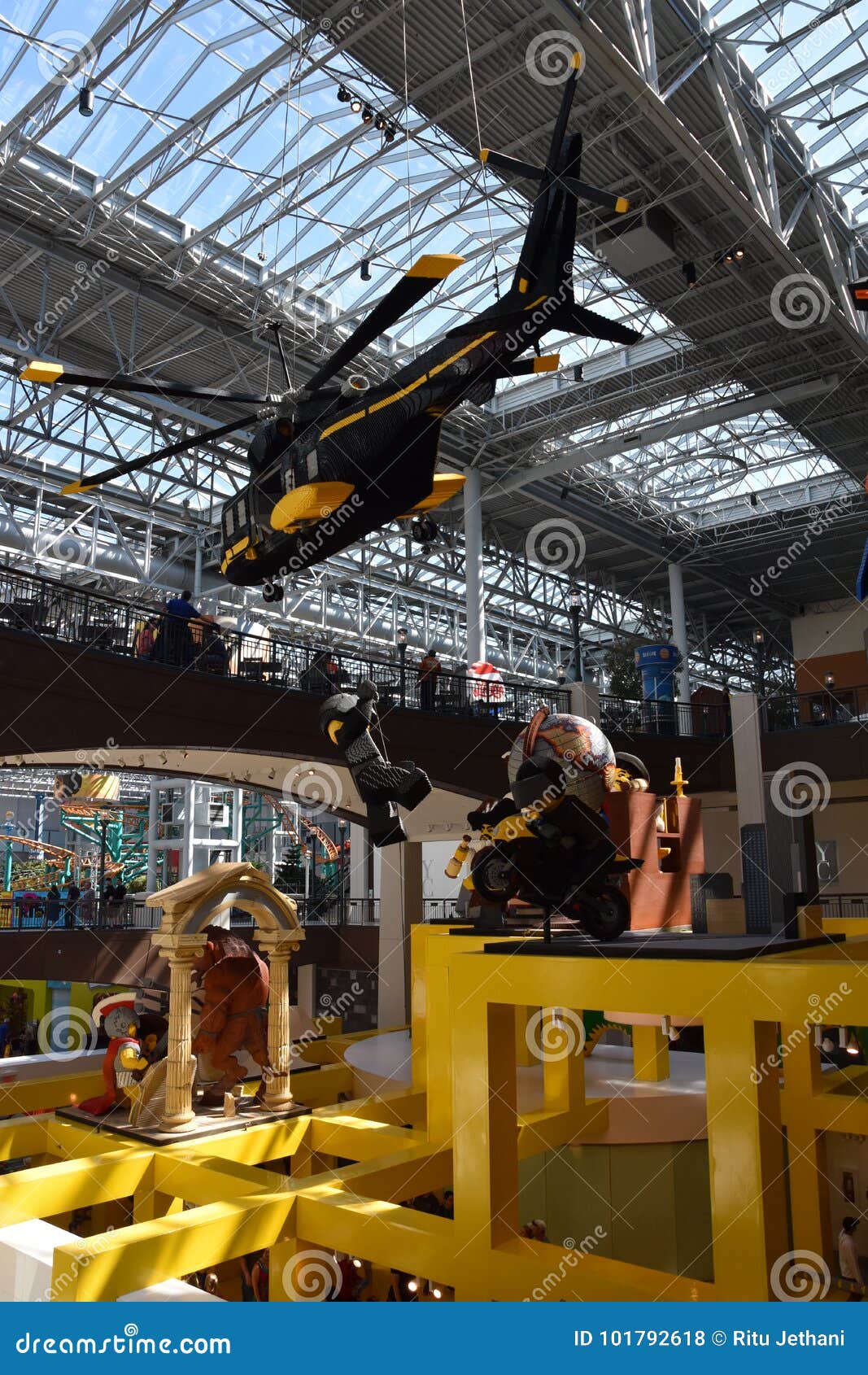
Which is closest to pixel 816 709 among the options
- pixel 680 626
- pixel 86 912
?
pixel 680 626

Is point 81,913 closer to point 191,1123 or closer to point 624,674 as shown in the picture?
point 191,1123

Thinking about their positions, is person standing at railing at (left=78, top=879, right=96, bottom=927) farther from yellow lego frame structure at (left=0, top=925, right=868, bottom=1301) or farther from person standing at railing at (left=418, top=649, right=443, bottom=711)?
yellow lego frame structure at (left=0, top=925, right=868, bottom=1301)

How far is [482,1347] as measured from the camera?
14.2 ft

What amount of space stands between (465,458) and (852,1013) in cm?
2204

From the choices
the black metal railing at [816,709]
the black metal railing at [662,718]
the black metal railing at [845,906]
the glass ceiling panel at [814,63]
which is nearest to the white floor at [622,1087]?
the black metal railing at [845,906]

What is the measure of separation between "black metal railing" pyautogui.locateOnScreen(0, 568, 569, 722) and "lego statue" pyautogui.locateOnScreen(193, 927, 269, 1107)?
5.35 m

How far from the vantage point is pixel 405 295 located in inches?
269

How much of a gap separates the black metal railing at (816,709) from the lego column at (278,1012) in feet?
50.1

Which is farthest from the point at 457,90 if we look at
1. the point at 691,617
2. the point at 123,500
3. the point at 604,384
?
the point at 691,617

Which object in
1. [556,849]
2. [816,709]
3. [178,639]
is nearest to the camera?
[556,849]

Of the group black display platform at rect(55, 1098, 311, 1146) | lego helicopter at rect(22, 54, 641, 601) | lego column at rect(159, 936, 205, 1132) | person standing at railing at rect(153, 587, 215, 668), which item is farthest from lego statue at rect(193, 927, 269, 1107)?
person standing at railing at rect(153, 587, 215, 668)

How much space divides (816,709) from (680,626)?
696cm

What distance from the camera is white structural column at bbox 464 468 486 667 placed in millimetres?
22953

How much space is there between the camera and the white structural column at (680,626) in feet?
95.3
